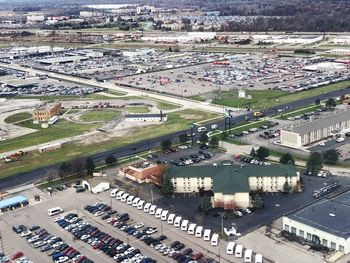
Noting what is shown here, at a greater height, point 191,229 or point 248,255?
point 248,255

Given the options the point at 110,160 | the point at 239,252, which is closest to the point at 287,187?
the point at 239,252

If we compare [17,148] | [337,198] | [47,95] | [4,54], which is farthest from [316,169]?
[4,54]

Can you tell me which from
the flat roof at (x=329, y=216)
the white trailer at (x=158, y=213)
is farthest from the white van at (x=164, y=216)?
the flat roof at (x=329, y=216)

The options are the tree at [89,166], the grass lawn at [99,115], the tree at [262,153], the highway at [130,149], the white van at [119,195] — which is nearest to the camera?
the white van at [119,195]

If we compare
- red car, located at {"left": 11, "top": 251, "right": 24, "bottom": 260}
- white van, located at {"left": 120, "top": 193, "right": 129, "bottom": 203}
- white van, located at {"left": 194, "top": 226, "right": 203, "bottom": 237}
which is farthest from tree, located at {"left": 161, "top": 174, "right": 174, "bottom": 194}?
red car, located at {"left": 11, "top": 251, "right": 24, "bottom": 260}

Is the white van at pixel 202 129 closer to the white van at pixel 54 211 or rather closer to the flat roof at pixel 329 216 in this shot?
the white van at pixel 54 211

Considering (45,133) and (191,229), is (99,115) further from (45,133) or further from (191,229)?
(191,229)

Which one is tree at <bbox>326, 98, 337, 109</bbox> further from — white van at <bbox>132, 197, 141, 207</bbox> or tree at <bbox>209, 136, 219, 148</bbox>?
white van at <bbox>132, 197, 141, 207</bbox>
